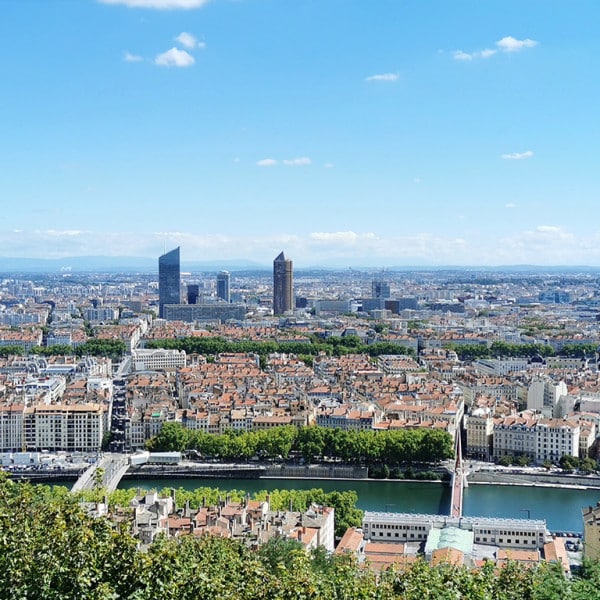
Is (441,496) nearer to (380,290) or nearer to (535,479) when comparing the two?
(535,479)

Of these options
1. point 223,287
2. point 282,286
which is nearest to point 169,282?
point 282,286

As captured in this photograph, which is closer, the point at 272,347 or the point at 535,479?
the point at 535,479

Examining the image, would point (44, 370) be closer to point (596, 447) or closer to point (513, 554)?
point (596, 447)

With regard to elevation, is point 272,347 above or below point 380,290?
below

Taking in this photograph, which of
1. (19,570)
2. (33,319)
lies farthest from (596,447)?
(33,319)

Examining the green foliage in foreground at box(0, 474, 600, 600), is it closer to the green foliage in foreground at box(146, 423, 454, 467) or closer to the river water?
the river water

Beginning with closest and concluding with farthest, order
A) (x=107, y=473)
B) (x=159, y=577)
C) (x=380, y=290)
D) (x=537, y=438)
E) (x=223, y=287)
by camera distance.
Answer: (x=159, y=577) → (x=107, y=473) → (x=537, y=438) → (x=223, y=287) → (x=380, y=290)
